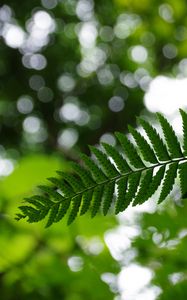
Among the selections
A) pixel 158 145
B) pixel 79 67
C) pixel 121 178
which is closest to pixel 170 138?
pixel 158 145

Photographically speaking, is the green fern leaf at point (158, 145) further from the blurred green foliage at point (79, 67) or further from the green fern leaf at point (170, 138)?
the blurred green foliage at point (79, 67)

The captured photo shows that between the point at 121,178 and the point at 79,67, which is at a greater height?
the point at 79,67

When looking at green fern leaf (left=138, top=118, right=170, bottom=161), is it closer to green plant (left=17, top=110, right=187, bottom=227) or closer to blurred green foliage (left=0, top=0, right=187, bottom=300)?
green plant (left=17, top=110, right=187, bottom=227)

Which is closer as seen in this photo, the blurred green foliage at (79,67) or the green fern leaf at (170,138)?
the green fern leaf at (170,138)

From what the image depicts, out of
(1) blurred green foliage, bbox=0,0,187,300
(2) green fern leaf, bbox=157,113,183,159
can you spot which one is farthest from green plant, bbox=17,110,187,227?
(1) blurred green foliage, bbox=0,0,187,300

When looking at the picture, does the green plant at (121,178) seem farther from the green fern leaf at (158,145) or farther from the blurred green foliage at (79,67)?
the blurred green foliage at (79,67)

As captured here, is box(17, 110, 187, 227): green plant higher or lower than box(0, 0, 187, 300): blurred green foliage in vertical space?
lower

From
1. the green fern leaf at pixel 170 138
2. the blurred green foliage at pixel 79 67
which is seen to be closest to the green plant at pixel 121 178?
the green fern leaf at pixel 170 138

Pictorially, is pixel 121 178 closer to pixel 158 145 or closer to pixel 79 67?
pixel 158 145

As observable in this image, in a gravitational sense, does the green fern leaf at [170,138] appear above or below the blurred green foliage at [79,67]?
below
